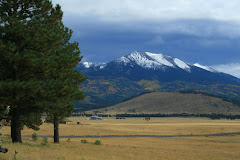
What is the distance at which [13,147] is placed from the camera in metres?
20.6

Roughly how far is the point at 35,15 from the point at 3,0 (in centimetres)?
259

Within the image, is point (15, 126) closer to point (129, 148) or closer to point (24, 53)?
point (24, 53)

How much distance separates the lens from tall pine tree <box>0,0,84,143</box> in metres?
20.6

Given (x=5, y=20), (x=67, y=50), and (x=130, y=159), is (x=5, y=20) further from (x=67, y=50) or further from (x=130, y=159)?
(x=130, y=159)

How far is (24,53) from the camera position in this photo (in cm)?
2128

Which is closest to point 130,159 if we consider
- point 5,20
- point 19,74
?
point 19,74

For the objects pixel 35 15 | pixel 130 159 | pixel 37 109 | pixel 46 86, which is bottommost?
pixel 130 159

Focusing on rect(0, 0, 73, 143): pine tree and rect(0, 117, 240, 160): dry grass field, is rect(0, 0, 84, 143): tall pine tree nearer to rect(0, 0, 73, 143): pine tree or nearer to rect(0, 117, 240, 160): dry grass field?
rect(0, 0, 73, 143): pine tree

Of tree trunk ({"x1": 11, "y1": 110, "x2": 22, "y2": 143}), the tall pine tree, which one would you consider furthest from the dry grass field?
the tall pine tree

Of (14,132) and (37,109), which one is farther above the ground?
(37,109)

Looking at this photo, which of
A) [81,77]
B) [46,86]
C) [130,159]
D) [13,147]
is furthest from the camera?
[81,77]

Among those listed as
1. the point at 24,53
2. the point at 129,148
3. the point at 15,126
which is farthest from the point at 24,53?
the point at 129,148

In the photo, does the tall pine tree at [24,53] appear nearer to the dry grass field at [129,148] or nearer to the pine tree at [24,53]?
the pine tree at [24,53]

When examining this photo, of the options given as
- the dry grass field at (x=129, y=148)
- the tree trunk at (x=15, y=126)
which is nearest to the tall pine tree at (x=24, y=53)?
the tree trunk at (x=15, y=126)
